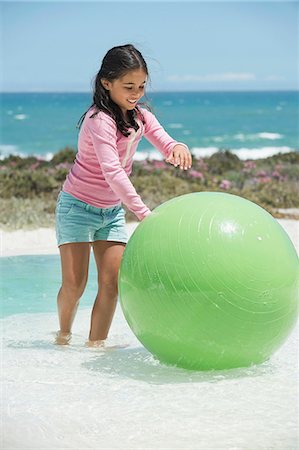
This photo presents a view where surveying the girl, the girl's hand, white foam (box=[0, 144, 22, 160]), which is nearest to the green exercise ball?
the girl

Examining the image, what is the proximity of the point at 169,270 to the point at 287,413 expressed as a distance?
915mm

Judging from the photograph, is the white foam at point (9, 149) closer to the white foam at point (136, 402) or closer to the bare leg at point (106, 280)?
the bare leg at point (106, 280)

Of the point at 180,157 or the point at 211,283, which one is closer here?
the point at 211,283

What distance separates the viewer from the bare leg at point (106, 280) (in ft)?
17.4

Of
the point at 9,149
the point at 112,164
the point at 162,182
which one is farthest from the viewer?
the point at 9,149

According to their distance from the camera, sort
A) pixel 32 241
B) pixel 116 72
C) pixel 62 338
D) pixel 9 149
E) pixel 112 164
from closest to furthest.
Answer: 1. pixel 112 164
2. pixel 116 72
3. pixel 62 338
4. pixel 32 241
5. pixel 9 149

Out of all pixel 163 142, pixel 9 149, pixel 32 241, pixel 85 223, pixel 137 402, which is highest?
pixel 9 149

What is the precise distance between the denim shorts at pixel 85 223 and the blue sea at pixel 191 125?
24.0 m

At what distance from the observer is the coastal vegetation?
11.0 metres

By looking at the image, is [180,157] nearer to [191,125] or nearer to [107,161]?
[107,161]

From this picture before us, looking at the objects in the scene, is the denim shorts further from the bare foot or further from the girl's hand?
the bare foot

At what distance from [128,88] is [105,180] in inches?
21.6

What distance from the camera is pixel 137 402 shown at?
4355 mm

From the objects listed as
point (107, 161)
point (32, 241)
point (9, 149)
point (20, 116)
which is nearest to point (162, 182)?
point (32, 241)
